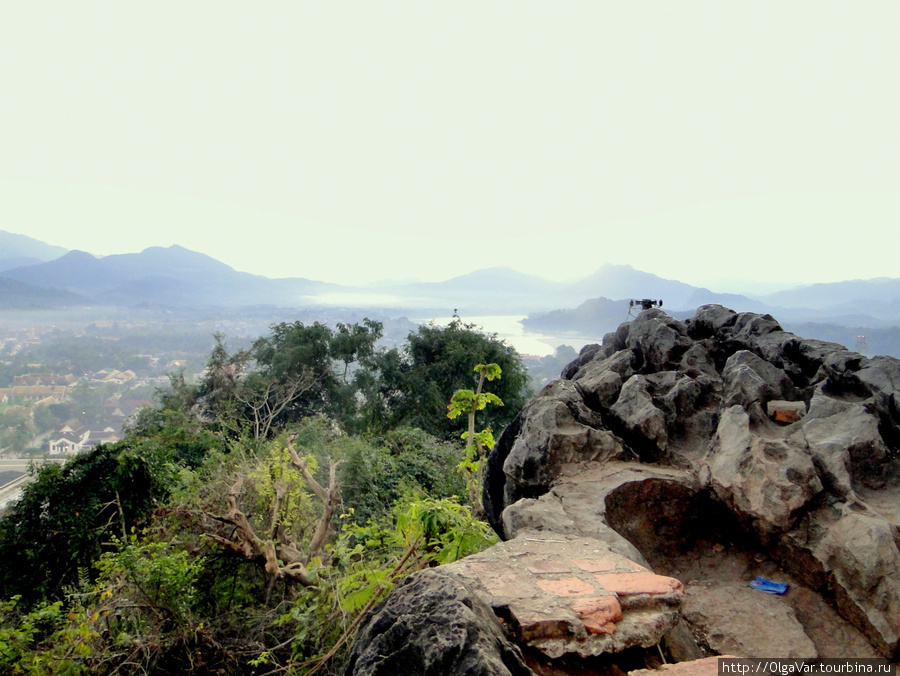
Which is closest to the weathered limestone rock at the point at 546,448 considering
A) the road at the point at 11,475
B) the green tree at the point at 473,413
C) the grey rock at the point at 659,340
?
the green tree at the point at 473,413

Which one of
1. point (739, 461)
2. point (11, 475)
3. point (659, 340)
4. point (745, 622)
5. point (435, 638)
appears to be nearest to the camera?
point (435, 638)

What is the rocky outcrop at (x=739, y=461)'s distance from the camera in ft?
12.3

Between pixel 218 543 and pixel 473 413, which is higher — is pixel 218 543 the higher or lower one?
the lower one

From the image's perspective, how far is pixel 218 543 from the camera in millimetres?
5332

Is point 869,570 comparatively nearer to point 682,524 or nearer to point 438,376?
point 682,524

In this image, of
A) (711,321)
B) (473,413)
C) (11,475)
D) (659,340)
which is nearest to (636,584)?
(473,413)

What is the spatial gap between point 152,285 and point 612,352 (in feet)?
279

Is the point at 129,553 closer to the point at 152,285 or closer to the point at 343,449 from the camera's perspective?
the point at 343,449

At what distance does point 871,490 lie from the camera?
414 centimetres

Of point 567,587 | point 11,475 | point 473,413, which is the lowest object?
point 11,475

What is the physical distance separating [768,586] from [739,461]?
38.5 inches

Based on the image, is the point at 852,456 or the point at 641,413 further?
the point at 641,413

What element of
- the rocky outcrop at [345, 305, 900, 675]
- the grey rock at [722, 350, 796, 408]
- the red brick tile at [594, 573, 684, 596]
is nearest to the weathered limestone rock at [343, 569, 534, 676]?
the rocky outcrop at [345, 305, 900, 675]

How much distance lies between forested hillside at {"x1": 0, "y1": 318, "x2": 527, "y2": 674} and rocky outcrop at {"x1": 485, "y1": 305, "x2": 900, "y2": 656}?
0.99 metres
